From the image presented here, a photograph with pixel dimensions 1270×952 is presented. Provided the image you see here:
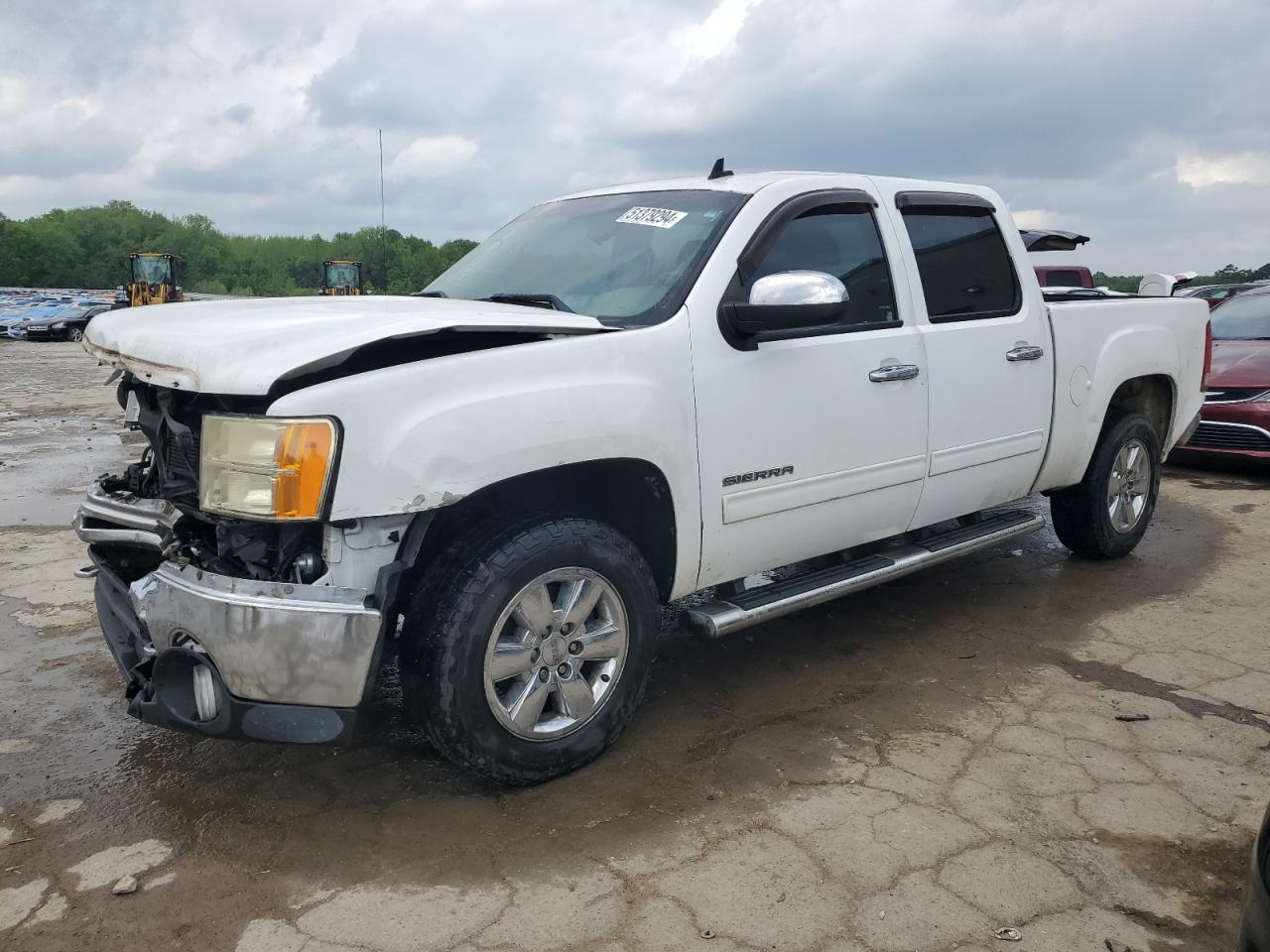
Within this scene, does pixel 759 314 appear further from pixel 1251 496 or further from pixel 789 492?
pixel 1251 496

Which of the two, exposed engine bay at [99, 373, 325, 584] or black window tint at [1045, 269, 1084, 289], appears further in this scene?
black window tint at [1045, 269, 1084, 289]

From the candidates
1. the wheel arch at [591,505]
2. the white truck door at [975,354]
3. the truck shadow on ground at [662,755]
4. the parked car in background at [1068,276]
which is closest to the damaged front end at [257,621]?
the wheel arch at [591,505]

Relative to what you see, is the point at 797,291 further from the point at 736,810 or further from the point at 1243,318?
the point at 1243,318

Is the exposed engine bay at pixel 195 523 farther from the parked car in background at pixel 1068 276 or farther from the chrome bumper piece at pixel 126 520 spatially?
the parked car in background at pixel 1068 276

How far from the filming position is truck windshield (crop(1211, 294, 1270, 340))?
351 inches

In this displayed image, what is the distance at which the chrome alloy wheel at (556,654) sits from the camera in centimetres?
289

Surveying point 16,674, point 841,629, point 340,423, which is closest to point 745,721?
point 841,629

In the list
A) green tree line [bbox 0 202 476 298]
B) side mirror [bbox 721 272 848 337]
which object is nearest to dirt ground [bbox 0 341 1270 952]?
side mirror [bbox 721 272 848 337]

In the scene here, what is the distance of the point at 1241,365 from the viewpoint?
812 centimetres

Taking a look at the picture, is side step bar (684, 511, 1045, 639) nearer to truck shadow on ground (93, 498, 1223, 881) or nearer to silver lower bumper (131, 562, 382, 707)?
truck shadow on ground (93, 498, 1223, 881)

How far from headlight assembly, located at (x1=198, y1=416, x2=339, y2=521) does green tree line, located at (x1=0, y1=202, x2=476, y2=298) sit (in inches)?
2858

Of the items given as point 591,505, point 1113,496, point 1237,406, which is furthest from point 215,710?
point 1237,406

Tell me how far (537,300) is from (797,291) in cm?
91

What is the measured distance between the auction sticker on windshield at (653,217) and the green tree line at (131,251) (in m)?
71.6
